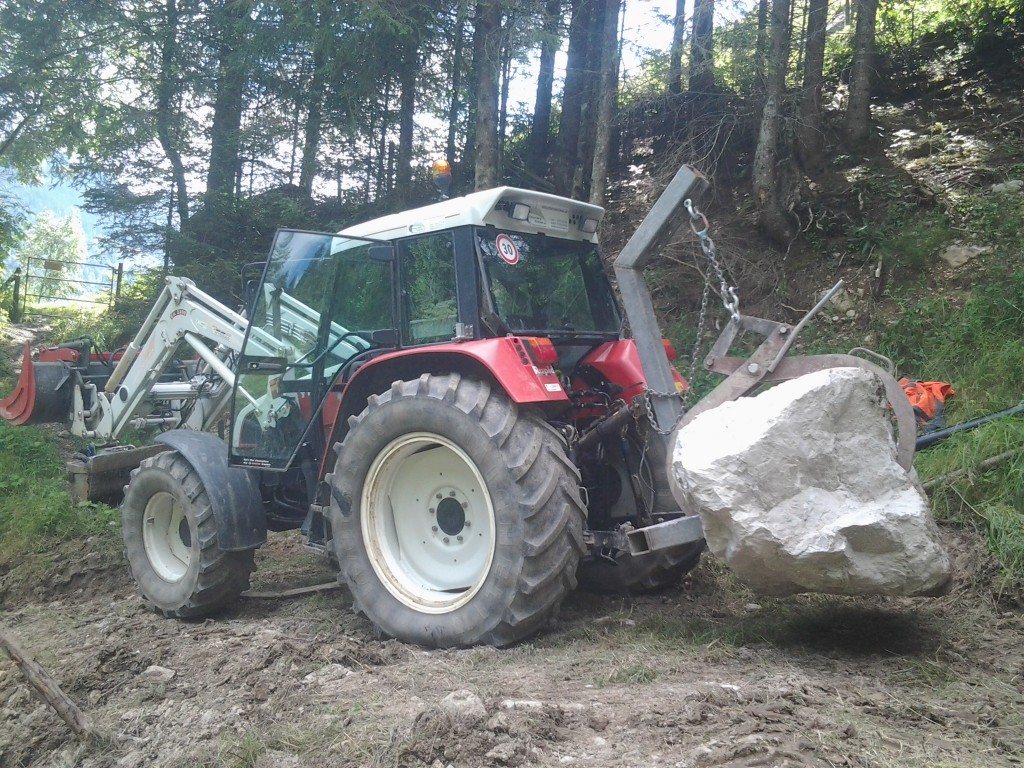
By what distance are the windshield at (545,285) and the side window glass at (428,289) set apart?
224mm

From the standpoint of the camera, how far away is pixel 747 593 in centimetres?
472

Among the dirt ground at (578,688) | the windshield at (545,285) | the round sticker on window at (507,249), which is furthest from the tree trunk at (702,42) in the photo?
the dirt ground at (578,688)

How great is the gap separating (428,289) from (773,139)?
5672mm

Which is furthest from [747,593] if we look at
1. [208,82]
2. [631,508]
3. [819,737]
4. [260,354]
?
[208,82]

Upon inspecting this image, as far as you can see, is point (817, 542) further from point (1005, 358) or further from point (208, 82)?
point (208, 82)

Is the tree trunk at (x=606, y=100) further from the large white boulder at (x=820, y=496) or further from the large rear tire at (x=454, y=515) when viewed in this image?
the large white boulder at (x=820, y=496)

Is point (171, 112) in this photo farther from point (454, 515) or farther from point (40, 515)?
point (454, 515)

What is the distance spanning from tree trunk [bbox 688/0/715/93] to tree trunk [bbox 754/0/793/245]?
2.18 feet

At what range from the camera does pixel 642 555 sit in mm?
4547

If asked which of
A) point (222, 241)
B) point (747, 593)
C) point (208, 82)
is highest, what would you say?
point (208, 82)

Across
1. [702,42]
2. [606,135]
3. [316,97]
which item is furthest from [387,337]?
[316,97]

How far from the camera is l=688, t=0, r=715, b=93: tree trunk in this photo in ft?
29.1

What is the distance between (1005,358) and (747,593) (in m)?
3.33

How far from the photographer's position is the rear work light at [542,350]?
4160mm
